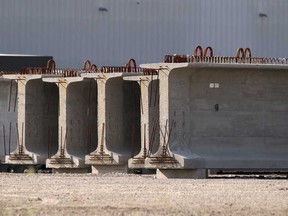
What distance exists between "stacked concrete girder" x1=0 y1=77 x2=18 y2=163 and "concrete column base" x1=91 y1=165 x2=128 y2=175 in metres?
6.12

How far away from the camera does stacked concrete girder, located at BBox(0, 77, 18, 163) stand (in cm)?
4656

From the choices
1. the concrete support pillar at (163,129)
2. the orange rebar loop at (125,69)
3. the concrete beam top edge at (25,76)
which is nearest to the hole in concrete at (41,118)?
the concrete beam top edge at (25,76)

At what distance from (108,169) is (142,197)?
1591 centimetres

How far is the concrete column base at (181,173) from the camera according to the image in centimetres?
3562

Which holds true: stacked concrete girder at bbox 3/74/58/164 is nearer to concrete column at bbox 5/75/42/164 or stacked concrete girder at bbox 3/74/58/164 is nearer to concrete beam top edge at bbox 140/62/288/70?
concrete column at bbox 5/75/42/164

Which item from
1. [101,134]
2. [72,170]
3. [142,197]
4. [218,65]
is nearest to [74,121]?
[72,170]

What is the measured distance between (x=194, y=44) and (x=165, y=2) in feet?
7.76

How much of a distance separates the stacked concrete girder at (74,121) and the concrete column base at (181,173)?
6636mm

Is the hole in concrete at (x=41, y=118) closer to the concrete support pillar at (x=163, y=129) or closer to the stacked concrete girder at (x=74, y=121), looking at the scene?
the stacked concrete girder at (x=74, y=121)

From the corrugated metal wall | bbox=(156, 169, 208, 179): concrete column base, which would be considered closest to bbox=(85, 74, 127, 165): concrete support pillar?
bbox=(156, 169, 208, 179): concrete column base

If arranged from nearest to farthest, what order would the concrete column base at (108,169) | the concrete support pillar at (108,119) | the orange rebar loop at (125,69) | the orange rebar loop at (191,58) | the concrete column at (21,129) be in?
1. the orange rebar loop at (191,58)
2. the concrete column base at (108,169)
3. the concrete support pillar at (108,119)
4. the orange rebar loop at (125,69)
5. the concrete column at (21,129)

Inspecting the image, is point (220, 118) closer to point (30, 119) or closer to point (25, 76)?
point (25, 76)

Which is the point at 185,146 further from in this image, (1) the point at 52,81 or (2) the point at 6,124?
(2) the point at 6,124

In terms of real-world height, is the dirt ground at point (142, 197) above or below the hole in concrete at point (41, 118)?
below
